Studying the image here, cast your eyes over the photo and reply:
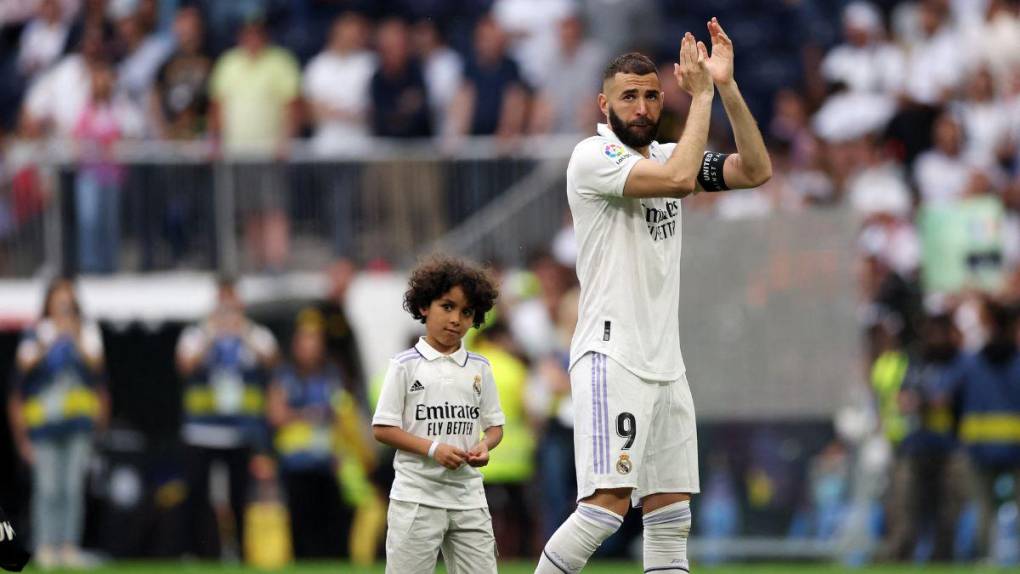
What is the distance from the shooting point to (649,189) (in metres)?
8.17

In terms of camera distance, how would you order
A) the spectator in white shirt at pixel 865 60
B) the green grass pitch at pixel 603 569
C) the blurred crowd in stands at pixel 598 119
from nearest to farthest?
1. the green grass pitch at pixel 603 569
2. the blurred crowd in stands at pixel 598 119
3. the spectator in white shirt at pixel 865 60

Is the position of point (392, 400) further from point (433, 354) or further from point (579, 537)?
point (579, 537)

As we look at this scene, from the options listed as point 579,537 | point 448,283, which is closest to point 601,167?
point 448,283

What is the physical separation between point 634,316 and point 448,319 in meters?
0.82

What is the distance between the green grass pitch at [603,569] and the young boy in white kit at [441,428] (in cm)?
597

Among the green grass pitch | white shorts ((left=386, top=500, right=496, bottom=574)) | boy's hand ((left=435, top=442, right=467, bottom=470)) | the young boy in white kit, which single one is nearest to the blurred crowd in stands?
the green grass pitch

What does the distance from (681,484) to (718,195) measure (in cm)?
987

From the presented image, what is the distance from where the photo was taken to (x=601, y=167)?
833cm

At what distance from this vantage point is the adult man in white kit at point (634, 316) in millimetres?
8281

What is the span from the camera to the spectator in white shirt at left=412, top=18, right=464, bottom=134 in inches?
751

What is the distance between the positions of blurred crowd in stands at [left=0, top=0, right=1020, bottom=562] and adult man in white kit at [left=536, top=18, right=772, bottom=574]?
719 cm

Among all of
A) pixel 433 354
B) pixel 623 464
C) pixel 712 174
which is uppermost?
pixel 712 174

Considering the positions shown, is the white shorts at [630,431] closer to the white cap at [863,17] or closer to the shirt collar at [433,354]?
the shirt collar at [433,354]

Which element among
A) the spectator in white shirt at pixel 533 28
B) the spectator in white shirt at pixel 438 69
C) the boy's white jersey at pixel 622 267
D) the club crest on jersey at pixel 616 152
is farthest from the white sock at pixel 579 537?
the spectator in white shirt at pixel 533 28
